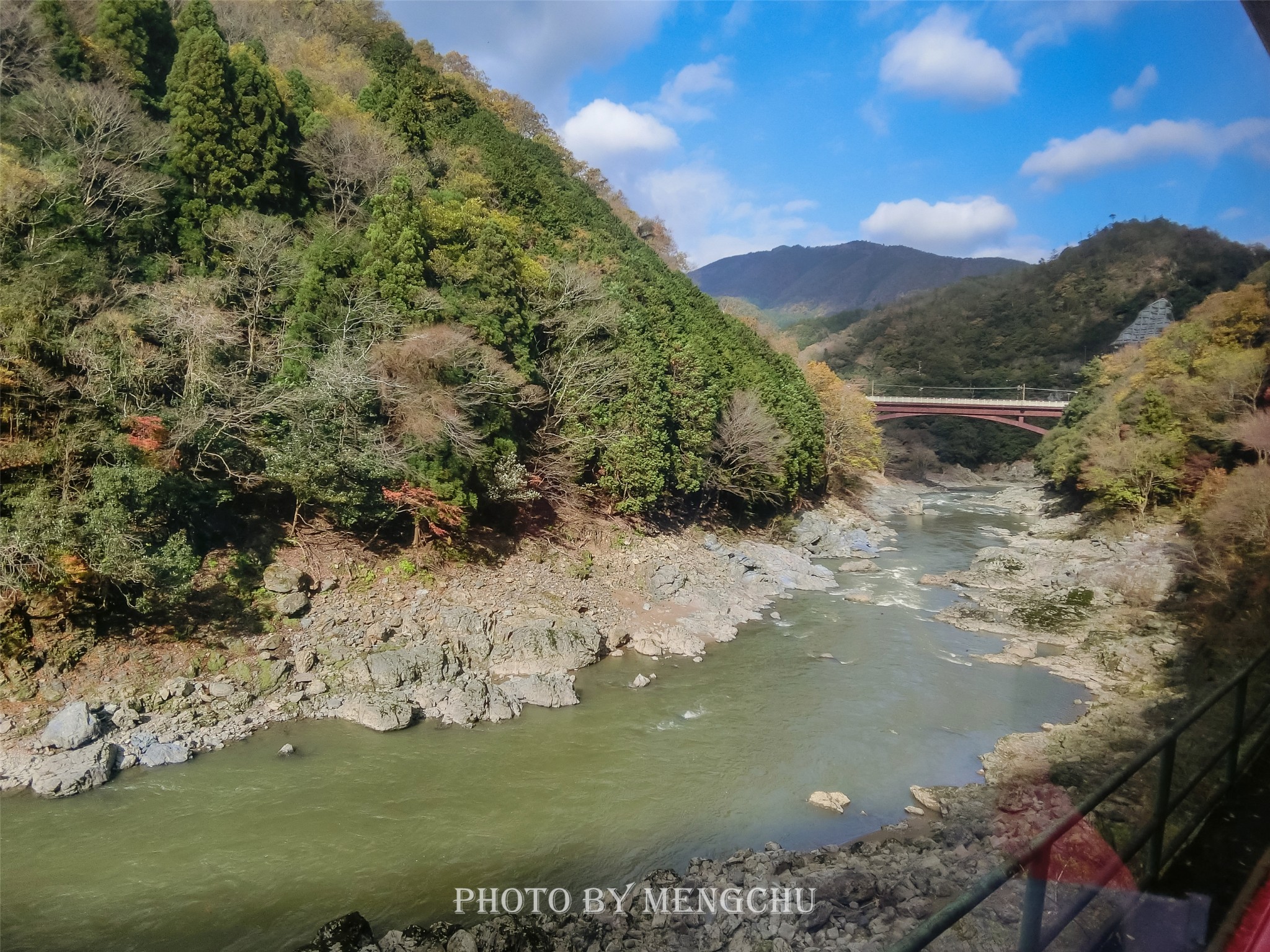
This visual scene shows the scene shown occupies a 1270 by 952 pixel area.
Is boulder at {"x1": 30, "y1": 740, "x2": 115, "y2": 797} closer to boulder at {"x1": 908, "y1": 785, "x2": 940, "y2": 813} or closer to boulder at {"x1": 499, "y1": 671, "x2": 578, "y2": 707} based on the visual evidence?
boulder at {"x1": 499, "y1": 671, "x2": 578, "y2": 707}

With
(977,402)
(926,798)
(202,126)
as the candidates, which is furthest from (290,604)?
(977,402)

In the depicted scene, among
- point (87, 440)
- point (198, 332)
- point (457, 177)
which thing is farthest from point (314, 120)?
point (87, 440)

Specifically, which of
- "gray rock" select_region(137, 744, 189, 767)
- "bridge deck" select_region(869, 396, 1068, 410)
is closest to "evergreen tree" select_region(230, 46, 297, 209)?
"gray rock" select_region(137, 744, 189, 767)

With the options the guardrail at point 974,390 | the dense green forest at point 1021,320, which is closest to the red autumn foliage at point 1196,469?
the dense green forest at point 1021,320

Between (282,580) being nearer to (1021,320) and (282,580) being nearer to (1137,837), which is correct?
(1137,837)

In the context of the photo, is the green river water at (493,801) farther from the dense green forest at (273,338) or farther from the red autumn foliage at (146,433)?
the red autumn foliage at (146,433)

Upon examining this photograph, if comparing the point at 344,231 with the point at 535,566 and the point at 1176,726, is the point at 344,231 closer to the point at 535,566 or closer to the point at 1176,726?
the point at 535,566
